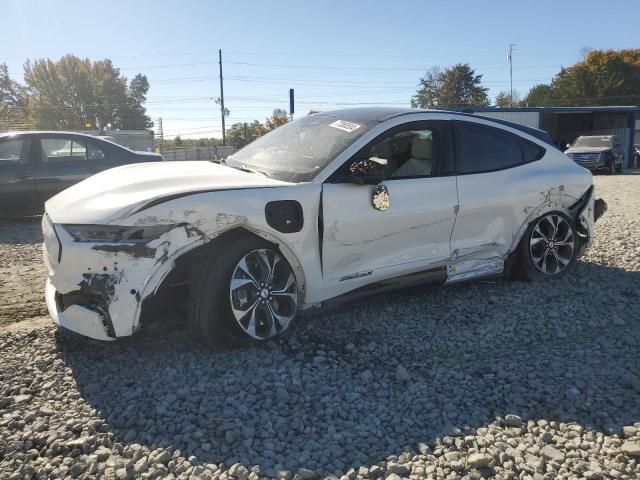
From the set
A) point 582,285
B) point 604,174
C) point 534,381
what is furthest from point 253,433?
point 604,174

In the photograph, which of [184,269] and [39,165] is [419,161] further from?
[39,165]

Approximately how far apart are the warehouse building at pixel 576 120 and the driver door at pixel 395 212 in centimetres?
2411

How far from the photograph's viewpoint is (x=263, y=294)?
3303 mm

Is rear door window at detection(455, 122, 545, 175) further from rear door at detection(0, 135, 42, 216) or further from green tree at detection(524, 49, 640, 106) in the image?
green tree at detection(524, 49, 640, 106)

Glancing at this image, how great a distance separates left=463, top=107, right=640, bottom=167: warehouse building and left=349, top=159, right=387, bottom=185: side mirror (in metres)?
24.8

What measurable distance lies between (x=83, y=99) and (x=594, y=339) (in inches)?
3156

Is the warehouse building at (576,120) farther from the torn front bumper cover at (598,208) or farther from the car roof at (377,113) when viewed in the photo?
the car roof at (377,113)

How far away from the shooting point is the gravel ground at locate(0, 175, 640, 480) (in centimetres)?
228

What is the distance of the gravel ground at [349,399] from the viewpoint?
2.28 meters

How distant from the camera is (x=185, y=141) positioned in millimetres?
73250

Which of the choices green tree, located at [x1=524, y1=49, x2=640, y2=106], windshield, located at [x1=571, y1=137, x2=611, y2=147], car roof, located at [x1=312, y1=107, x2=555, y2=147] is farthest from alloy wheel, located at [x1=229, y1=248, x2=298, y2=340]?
green tree, located at [x1=524, y1=49, x2=640, y2=106]

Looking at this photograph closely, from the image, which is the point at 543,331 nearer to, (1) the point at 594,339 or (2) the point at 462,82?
(1) the point at 594,339

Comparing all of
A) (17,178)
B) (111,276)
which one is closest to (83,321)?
(111,276)

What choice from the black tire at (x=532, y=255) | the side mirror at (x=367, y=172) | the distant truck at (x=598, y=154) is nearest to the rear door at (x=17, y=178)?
the side mirror at (x=367, y=172)
